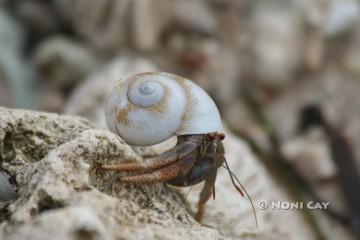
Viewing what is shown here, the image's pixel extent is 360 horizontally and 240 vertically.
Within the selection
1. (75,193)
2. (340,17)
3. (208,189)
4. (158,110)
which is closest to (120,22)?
(340,17)

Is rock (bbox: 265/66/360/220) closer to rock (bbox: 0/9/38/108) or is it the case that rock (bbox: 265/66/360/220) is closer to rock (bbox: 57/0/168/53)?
rock (bbox: 57/0/168/53)

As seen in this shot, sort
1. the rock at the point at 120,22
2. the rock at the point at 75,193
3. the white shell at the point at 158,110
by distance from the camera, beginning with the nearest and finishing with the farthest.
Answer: the rock at the point at 75,193 → the white shell at the point at 158,110 → the rock at the point at 120,22

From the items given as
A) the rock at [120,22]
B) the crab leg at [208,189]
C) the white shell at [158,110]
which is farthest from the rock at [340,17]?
the white shell at [158,110]

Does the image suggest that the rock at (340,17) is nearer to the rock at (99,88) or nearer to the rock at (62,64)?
the rock at (99,88)

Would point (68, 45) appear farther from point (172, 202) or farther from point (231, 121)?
point (172, 202)

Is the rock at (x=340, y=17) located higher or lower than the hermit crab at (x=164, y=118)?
higher

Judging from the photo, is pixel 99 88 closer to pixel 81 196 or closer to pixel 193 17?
pixel 193 17

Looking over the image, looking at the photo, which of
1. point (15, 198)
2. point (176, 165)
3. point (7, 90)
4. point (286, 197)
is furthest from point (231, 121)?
point (15, 198)
